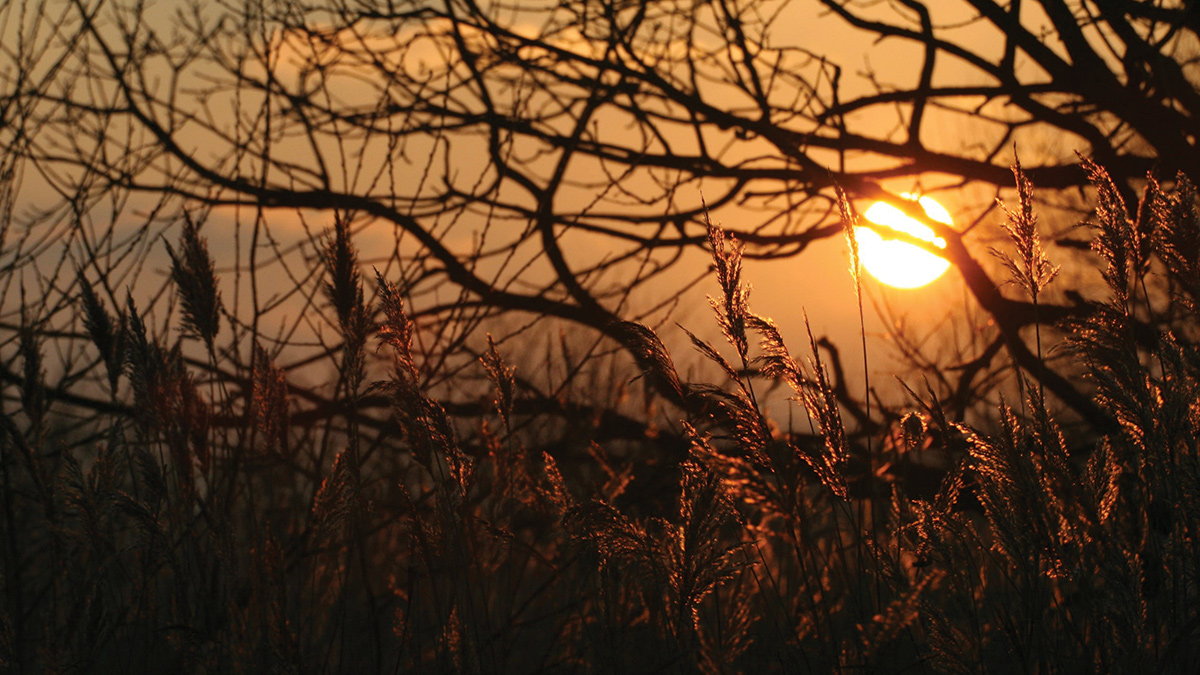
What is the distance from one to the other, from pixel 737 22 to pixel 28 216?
3360 mm

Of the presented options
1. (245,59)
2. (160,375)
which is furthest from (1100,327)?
(245,59)

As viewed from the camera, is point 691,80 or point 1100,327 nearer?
point 1100,327

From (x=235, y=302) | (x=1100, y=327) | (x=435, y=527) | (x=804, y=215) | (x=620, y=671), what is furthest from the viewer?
(x=804, y=215)

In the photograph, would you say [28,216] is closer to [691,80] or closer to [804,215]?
[691,80]

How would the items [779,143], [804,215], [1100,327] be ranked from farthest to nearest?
[804,215] < [779,143] < [1100,327]

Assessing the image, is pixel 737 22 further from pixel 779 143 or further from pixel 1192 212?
pixel 1192 212

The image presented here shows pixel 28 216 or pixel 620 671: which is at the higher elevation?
pixel 28 216

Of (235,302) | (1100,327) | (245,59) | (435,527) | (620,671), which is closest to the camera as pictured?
(1100,327)

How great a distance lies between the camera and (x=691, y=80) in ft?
14.5

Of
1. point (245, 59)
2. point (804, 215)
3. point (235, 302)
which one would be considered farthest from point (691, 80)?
point (235, 302)

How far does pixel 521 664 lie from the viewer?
12.6ft

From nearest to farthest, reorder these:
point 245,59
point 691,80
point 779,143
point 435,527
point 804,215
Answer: point 435,527 < point 245,59 < point 779,143 < point 691,80 < point 804,215

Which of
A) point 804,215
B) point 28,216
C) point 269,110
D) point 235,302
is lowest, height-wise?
point 235,302

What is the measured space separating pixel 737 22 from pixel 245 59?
2.05m
